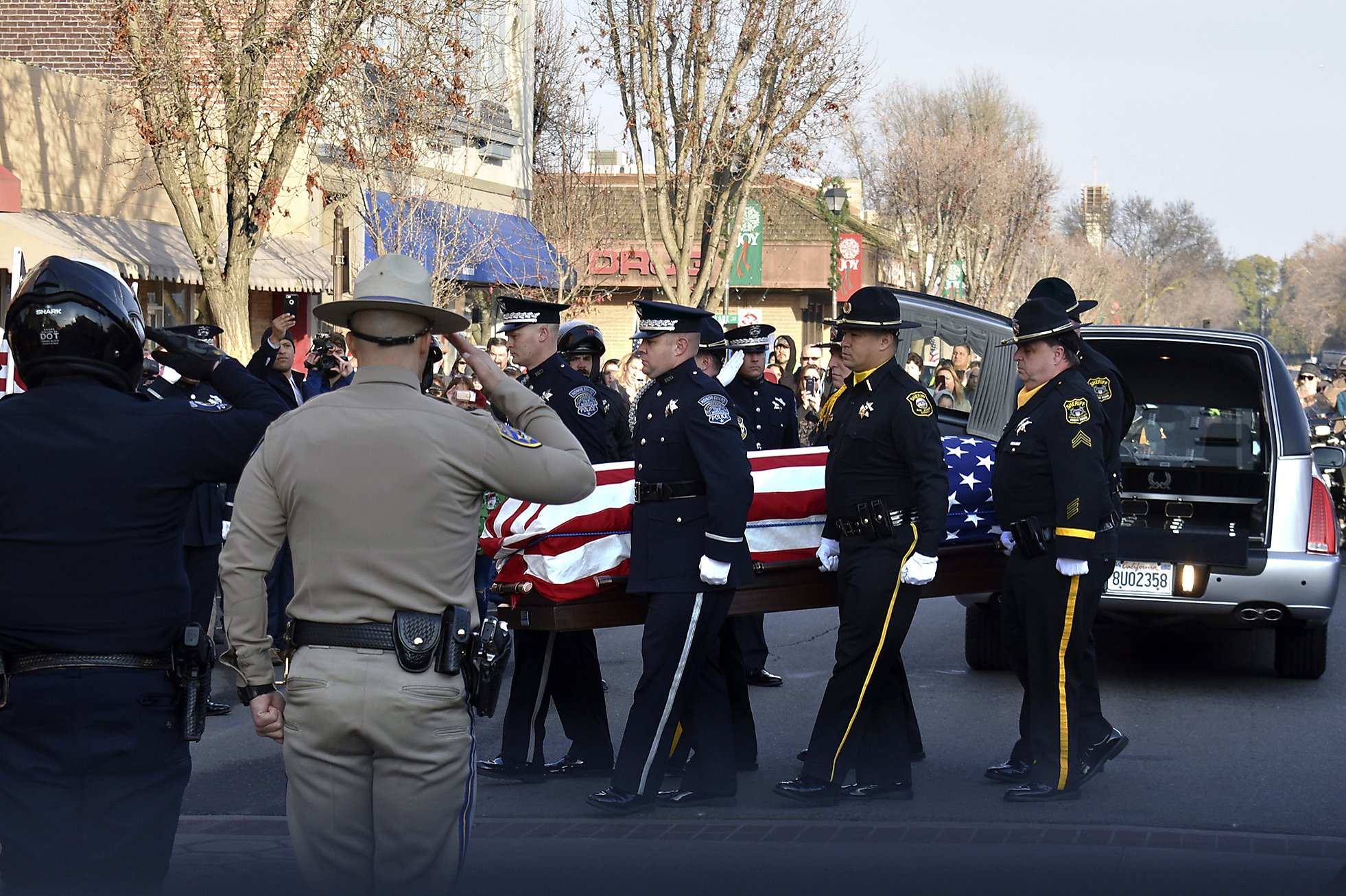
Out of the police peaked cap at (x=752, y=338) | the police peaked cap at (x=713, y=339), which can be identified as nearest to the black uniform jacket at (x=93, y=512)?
the police peaked cap at (x=713, y=339)

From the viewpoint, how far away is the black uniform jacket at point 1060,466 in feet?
20.0

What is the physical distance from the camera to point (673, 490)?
19.6ft

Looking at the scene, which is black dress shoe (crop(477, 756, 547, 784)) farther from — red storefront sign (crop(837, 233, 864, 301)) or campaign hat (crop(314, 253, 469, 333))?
red storefront sign (crop(837, 233, 864, 301))

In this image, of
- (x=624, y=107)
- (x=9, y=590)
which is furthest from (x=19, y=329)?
(x=624, y=107)

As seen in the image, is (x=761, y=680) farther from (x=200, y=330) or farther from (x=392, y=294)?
(x=392, y=294)

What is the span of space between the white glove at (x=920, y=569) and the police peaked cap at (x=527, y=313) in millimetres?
2139

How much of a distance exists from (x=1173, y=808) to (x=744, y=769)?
186cm

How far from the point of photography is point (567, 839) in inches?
219

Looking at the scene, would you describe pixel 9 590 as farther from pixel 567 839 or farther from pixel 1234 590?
pixel 1234 590

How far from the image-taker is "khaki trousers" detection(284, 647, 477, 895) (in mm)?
3338

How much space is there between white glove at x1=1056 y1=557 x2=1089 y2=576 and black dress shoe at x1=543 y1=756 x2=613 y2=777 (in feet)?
7.17

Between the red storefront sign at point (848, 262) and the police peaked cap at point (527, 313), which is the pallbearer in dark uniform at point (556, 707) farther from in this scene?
the red storefront sign at point (848, 262)

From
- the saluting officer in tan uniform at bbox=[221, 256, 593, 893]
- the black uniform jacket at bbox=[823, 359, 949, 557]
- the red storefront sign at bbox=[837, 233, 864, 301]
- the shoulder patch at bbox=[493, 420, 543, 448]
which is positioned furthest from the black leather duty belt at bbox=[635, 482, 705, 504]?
the red storefront sign at bbox=[837, 233, 864, 301]

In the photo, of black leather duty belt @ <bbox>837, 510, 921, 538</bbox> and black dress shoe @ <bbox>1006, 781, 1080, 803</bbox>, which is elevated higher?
black leather duty belt @ <bbox>837, 510, 921, 538</bbox>
